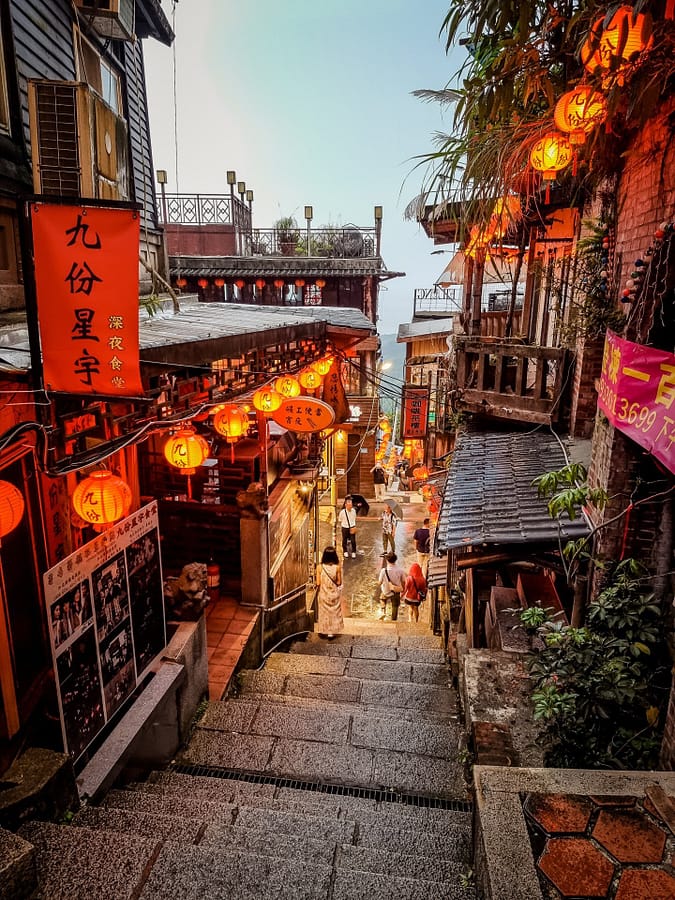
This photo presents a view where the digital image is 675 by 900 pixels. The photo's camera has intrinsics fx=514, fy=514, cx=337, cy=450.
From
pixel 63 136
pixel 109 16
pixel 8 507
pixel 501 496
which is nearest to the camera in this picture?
pixel 8 507

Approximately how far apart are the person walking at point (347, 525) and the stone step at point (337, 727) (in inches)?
450

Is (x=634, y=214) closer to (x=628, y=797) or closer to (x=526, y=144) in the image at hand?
(x=526, y=144)

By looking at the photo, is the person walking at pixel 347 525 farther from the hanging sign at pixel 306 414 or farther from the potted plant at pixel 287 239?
the potted plant at pixel 287 239

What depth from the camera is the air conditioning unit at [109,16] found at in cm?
1023

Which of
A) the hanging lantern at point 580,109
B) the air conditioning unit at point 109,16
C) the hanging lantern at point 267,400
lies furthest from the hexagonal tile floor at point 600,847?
the air conditioning unit at point 109,16

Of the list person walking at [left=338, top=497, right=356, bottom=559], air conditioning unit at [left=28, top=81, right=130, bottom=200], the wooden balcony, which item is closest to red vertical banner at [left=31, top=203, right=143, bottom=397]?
air conditioning unit at [left=28, top=81, right=130, bottom=200]

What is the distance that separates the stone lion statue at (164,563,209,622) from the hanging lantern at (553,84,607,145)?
7.94 meters

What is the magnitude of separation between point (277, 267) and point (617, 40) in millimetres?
22517

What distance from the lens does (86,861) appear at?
3.91 m

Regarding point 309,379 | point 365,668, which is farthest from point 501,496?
point 309,379

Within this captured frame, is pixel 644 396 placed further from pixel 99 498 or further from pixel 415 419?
pixel 415 419

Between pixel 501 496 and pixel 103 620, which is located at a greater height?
pixel 501 496

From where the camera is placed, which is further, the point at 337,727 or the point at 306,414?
the point at 306,414

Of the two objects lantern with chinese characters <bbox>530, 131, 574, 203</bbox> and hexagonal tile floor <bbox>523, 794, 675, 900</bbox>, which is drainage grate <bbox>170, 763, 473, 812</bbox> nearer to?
hexagonal tile floor <bbox>523, 794, 675, 900</bbox>
